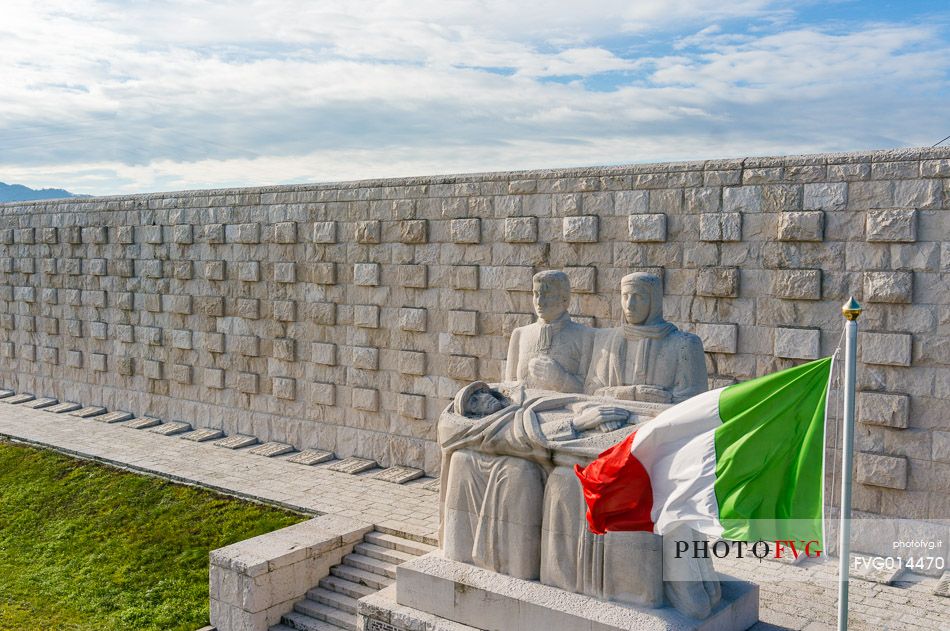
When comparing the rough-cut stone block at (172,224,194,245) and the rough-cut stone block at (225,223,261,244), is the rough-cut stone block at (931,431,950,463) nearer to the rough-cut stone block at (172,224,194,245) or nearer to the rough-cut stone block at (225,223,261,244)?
the rough-cut stone block at (225,223,261,244)

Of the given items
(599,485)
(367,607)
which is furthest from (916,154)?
(367,607)

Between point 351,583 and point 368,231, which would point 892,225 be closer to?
point 351,583

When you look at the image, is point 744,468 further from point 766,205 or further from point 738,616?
point 766,205

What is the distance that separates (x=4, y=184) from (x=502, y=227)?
186520mm

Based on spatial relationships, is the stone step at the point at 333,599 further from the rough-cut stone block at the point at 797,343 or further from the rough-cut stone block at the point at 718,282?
the rough-cut stone block at the point at 797,343

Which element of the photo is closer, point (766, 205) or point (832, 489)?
point (832, 489)

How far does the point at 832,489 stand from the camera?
27.8ft

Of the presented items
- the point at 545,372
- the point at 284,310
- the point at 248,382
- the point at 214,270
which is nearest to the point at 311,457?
the point at 248,382

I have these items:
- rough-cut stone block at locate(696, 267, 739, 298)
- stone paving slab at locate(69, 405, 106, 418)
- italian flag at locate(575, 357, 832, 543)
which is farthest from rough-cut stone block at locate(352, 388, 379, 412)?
italian flag at locate(575, 357, 832, 543)

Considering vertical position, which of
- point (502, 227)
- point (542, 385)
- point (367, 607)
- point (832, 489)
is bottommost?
point (367, 607)

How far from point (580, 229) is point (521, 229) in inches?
31.9

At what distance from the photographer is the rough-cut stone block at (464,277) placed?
37.9ft

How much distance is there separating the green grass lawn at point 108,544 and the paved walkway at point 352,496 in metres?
0.49

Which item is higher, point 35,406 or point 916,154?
point 916,154
